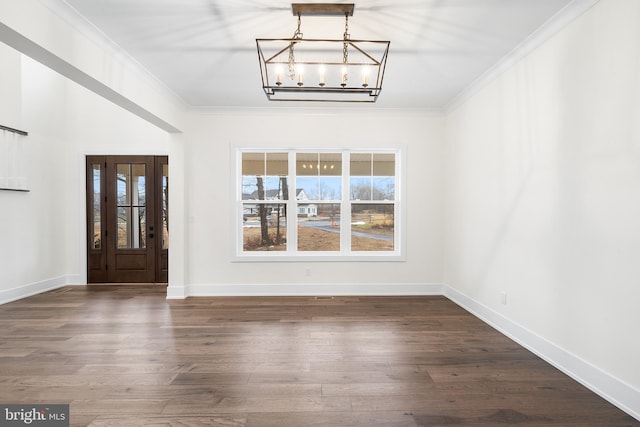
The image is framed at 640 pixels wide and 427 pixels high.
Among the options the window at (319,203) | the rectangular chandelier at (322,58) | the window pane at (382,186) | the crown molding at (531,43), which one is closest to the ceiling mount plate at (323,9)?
the rectangular chandelier at (322,58)

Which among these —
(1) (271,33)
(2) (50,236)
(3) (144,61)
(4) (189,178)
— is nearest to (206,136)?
(4) (189,178)

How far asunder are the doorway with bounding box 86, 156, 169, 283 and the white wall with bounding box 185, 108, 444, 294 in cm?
115

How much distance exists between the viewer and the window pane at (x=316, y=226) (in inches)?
187

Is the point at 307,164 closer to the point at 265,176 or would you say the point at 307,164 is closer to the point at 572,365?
the point at 265,176

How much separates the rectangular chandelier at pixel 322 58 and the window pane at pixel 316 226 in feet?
5.91

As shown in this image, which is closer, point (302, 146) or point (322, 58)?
point (322, 58)

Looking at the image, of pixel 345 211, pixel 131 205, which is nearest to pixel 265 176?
pixel 345 211

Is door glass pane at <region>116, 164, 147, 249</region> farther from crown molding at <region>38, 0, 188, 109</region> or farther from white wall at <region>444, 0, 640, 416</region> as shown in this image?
white wall at <region>444, 0, 640, 416</region>

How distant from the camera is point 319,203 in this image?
15.5 feet

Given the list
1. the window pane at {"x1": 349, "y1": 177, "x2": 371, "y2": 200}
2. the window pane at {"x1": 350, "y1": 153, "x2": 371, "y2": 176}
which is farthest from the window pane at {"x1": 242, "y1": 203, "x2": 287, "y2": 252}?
the window pane at {"x1": 350, "y1": 153, "x2": 371, "y2": 176}

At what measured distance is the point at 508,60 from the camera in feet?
10.1

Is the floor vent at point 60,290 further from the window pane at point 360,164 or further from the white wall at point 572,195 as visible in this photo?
the white wall at point 572,195

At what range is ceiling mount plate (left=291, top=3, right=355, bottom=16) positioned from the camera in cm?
226

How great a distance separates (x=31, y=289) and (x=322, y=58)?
5.32 meters
